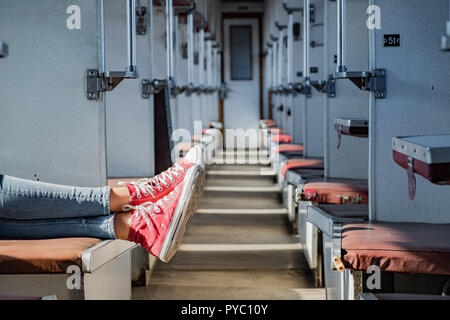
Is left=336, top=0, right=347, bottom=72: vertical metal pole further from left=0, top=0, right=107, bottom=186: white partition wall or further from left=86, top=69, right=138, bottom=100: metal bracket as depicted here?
left=0, top=0, right=107, bottom=186: white partition wall

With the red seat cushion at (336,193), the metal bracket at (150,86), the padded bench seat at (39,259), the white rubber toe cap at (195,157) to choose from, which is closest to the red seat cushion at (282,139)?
the metal bracket at (150,86)

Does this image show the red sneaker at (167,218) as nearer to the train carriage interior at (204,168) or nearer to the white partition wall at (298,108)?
the train carriage interior at (204,168)

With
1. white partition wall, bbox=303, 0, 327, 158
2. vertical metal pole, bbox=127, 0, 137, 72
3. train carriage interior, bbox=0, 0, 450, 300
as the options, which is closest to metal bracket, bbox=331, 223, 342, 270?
train carriage interior, bbox=0, 0, 450, 300

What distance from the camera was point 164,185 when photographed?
3.04 metres

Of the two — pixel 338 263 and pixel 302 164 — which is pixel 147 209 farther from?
pixel 302 164

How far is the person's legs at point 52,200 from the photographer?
114 inches

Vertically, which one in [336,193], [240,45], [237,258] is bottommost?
[237,258]

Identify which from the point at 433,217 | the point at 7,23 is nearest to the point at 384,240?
the point at 433,217

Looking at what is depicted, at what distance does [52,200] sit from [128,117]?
1.83 meters

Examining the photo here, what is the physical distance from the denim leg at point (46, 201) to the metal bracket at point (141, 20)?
1935 mm

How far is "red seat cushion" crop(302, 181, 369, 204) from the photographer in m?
3.93

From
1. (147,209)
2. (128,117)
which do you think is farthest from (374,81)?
Result: (128,117)
